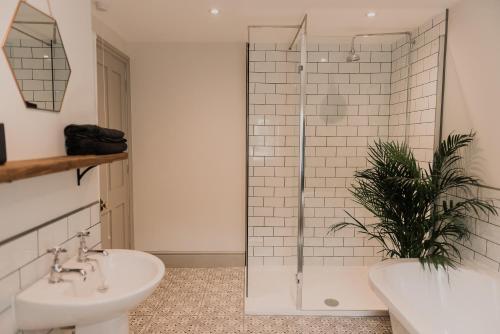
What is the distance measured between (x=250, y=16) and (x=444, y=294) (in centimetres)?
246

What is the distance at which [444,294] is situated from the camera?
1980 millimetres

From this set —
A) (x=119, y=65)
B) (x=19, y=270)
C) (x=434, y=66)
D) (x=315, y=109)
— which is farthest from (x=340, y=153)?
(x=19, y=270)

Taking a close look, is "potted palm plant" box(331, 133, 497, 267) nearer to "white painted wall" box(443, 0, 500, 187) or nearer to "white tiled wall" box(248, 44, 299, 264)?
"white painted wall" box(443, 0, 500, 187)

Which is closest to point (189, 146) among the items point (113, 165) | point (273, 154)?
point (113, 165)

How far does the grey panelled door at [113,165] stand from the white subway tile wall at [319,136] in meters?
1.28

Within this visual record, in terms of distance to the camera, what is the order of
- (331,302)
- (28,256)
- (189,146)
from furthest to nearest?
(189,146) → (331,302) → (28,256)

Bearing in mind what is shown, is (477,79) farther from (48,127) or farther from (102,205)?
(102,205)

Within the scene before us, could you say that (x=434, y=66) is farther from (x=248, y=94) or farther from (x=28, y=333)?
(x=28, y=333)

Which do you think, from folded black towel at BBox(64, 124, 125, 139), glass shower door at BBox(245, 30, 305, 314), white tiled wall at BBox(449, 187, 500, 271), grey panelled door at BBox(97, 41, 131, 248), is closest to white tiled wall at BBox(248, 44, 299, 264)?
glass shower door at BBox(245, 30, 305, 314)

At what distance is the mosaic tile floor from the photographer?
2.29 meters

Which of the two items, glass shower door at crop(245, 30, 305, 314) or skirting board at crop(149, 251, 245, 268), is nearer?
glass shower door at crop(245, 30, 305, 314)

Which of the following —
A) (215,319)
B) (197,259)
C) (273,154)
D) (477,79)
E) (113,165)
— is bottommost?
(215,319)

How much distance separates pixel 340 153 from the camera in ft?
10.3

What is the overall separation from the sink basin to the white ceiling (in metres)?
1.82
